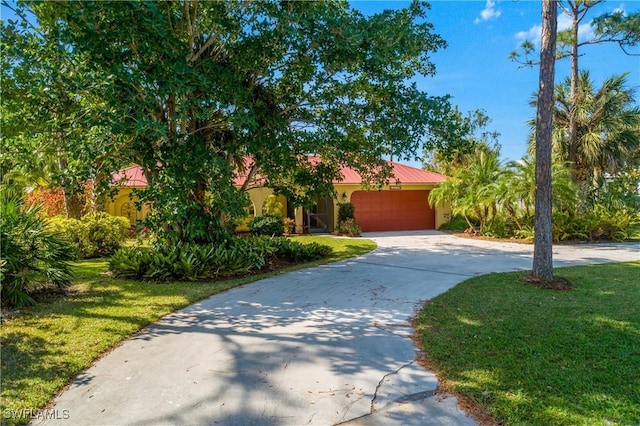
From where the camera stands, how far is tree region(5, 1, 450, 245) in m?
5.63

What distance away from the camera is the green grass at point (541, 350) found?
10.0ft

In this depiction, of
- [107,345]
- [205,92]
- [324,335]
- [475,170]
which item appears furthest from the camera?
[475,170]

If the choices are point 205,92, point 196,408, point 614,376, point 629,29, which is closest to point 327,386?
point 196,408

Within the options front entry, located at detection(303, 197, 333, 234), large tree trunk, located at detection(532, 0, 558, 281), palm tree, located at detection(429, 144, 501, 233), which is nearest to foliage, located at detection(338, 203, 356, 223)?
front entry, located at detection(303, 197, 333, 234)

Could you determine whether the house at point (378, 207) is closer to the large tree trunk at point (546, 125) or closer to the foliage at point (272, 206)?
the foliage at point (272, 206)

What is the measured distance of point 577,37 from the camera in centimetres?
1444

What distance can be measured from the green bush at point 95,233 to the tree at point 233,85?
14.1 ft

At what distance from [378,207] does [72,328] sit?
1684cm

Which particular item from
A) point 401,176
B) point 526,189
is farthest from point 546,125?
point 401,176

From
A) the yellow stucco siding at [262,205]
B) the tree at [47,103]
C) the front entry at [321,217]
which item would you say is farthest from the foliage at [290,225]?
the tree at [47,103]

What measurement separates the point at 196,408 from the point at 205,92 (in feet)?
16.3

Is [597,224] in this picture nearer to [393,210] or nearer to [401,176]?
[393,210]

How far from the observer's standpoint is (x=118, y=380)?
3713 mm

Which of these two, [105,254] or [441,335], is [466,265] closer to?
[441,335]
